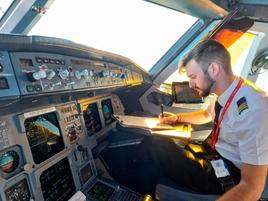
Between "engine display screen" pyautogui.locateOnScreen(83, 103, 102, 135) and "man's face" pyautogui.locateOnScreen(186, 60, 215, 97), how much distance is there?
28.8 inches

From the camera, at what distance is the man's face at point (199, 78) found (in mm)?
1347

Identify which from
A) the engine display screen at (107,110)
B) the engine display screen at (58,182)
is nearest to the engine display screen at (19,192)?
the engine display screen at (58,182)

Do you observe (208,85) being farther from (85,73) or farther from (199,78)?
(85,73)

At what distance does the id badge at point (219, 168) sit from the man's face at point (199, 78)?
388 millimetres

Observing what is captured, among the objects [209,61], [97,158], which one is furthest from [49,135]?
[209,61]

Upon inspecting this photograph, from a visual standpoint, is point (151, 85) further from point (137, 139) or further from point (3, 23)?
point (3, 23)

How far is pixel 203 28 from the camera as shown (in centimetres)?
273

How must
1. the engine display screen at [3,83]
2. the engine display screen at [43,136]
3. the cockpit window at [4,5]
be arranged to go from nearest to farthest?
1. the engine display screen at [3,83]
2. the engine display screen at [43,136]
3. the cockpit window at [4,5]

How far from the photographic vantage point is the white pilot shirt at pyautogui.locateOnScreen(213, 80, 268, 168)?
1052 millimetres

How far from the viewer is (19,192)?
1056 millimetres

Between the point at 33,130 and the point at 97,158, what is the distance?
61 cm

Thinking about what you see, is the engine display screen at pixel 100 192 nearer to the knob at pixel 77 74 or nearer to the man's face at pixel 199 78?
the knob at pixel 77 74

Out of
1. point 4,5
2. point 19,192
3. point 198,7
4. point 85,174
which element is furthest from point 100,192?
point 198,7

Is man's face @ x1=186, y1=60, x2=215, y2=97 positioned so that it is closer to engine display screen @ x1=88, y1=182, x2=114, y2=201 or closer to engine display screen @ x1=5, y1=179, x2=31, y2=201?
engine display screen @ x1=88, y1=182, x2=114, y2=201
